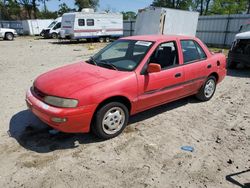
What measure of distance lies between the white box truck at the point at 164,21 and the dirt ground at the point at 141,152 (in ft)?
29.4

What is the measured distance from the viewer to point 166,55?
4648 millimetres

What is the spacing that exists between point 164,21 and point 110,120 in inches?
420

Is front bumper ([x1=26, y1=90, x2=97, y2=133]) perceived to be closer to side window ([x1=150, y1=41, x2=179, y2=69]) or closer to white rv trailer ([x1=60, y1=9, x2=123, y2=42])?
side window ([x1=150, y1=41, x2=179, y2=69])

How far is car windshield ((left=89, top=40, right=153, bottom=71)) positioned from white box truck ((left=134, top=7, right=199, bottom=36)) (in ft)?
29.2

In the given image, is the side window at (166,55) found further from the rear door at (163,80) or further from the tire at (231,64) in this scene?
the tire at (231,64)

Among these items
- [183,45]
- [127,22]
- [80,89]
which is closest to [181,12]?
[183,45]

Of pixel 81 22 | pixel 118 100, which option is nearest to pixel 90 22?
pixel 81 22

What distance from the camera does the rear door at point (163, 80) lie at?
416cm

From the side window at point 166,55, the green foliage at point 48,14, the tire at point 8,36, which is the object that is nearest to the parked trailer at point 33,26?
the tire at point 8,36

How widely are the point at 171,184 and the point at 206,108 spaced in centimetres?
287

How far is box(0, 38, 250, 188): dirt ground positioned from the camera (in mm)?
3021

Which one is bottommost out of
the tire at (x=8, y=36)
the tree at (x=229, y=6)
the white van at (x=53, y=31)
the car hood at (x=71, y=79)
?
the tire at (x=8, y=36)

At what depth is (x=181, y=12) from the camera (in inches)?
547

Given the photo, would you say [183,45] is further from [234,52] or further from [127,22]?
[127,22]
